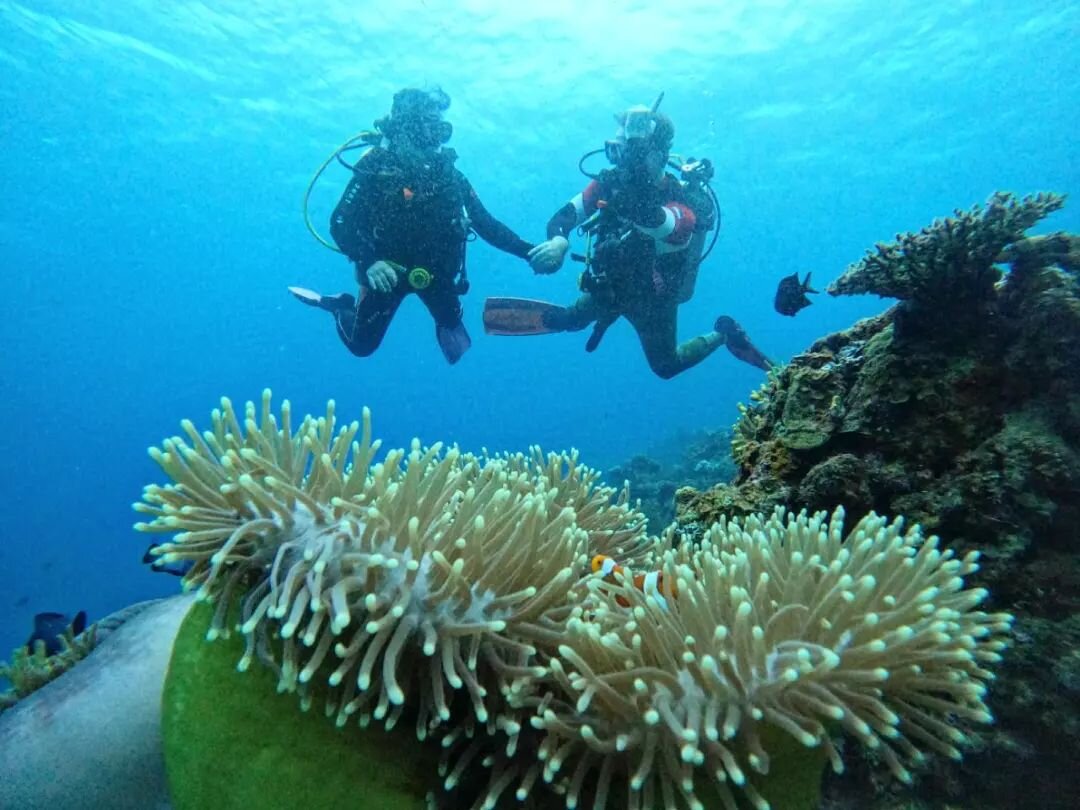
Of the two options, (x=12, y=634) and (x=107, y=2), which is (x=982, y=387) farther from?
(x=12, y=634)

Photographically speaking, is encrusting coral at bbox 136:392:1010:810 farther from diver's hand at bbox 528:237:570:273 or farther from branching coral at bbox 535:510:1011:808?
diver's hand at bbox 528:237:570:273

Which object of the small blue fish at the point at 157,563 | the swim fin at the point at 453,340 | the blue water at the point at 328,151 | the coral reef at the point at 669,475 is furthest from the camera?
the blue water at the point at 328,151

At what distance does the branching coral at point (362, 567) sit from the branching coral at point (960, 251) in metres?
2.34

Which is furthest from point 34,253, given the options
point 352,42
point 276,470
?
point 276,470

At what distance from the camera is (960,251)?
3.16 m

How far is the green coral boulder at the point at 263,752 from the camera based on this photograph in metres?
1.91

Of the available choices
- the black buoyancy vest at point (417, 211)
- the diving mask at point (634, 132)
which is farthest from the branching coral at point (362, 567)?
the diving mask at point (634, 132)

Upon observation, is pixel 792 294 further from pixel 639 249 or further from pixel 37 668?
pixel 37 668

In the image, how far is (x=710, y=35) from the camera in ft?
82.6

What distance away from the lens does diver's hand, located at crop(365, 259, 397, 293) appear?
7926 mm

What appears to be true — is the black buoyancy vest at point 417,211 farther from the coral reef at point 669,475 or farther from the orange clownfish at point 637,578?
the orange clownfish at point 637,578

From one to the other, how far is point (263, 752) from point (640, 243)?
7868 mm

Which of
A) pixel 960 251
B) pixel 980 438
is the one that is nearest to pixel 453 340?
pixel 960 251

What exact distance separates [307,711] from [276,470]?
791mm
